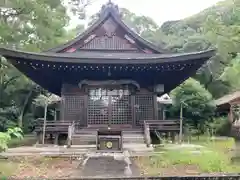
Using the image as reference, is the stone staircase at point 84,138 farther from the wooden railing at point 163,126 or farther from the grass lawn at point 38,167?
the grass lawn at point 38,167

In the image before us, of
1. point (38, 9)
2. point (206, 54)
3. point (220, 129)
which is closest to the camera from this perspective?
point (206, 54)

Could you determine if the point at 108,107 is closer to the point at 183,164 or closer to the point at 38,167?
the point at 38,167

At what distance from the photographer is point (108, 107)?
15625mm

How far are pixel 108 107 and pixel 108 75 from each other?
62.9 inches

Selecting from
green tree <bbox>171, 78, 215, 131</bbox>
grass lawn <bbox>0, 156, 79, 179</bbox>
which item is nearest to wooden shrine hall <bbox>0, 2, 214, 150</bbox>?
grass lawn <bbox>0, 156, 79, 179</bbox>

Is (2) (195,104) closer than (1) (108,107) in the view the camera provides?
No

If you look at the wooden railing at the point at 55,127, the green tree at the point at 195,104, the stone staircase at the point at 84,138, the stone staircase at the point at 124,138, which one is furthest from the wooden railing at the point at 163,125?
the green tree at the point at 195,104

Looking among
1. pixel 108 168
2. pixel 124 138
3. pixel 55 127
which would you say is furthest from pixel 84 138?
pixel 108 168

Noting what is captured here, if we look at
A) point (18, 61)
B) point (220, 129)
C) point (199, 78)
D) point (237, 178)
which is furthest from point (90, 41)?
point (199, 78)

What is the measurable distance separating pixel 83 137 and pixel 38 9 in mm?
10837

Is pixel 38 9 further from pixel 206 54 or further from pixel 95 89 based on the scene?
pixel 206 54

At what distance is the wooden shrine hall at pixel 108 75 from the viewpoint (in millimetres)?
14250

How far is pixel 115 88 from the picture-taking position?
52.2ft

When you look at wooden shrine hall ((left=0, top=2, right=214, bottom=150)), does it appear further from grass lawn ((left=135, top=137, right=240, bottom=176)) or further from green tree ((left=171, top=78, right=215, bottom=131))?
green tree ((left=171, top=78, right=215, bottom=131))
